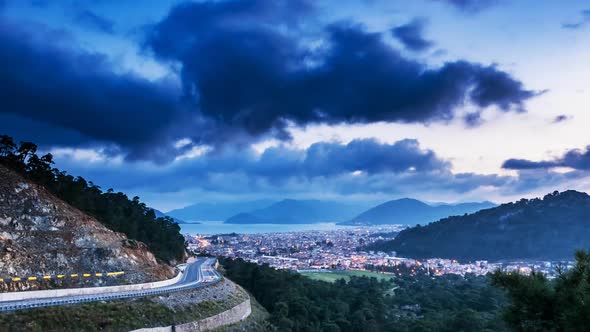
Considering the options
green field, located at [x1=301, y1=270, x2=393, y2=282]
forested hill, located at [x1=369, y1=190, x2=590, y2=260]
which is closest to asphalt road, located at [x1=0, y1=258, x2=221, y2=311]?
green field, located at [x1=301, y1=270, x2=393, y2=282]

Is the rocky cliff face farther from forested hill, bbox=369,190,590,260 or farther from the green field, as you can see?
forested hill, bbox=369,190,590,260

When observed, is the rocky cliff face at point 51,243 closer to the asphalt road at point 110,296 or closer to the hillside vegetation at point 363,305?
the asphalt road at point 110,296

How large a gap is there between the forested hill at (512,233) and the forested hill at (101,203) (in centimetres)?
11167

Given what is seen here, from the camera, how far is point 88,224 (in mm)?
46500

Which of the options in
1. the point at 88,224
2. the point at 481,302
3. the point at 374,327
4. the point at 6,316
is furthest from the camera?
the point at 481,302

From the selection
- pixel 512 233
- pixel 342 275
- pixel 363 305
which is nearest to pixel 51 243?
pixel 363 305

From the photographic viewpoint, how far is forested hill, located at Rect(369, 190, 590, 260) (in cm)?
15062

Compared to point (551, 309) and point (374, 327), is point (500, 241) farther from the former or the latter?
point (551, 309)

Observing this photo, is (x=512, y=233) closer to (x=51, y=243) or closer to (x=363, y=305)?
(x=363, y=305)

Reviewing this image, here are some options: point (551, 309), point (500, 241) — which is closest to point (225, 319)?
point (551, 309)

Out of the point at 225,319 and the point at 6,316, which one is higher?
the point at 6,316

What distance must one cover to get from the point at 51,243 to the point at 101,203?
25.6 meters

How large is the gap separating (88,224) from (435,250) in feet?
476

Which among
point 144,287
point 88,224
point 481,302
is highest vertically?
point 88,224
